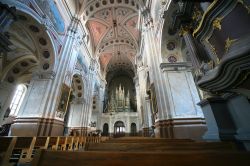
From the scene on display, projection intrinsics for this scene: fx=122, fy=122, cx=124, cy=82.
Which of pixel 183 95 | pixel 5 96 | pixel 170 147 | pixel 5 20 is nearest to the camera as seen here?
pixel 170 147

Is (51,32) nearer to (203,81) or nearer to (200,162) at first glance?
(203,81)

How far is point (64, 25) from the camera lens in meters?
9.23

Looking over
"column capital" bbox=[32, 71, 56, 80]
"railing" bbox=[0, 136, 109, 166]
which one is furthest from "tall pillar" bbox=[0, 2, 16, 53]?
"column capital" bbox=[32, 71, 56, 80]

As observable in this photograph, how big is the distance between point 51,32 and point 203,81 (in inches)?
341

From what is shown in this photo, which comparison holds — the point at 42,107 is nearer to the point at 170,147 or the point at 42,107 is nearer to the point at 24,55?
the point at 170,147

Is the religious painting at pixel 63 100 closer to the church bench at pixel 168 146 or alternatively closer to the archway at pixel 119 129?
the church bench at pixel 168 146

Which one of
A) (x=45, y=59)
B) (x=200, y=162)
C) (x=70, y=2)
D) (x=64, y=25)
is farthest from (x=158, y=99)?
(x=70, y=2)

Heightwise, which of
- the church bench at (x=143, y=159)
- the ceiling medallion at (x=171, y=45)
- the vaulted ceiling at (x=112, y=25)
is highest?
the vaulted ceiling at (x=112, y=25)

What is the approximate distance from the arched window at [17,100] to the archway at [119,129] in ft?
45.0

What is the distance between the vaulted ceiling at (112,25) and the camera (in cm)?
1333

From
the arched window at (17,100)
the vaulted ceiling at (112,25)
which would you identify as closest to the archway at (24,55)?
the arched window at (17,100)

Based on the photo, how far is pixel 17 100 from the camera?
13.0m

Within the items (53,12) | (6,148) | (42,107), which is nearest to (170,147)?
(6,148)

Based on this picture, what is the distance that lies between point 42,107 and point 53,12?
6166 millimetres
